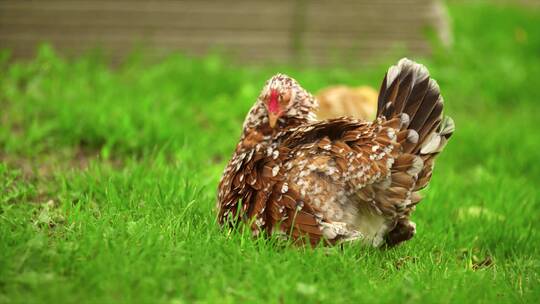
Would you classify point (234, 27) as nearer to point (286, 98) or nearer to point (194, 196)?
point (194, 196)

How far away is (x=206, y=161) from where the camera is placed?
5176 mm

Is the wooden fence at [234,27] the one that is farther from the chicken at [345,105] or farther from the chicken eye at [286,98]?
the chicken eye at [286,98]

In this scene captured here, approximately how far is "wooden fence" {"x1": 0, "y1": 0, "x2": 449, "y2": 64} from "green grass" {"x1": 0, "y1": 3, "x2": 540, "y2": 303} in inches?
11.1

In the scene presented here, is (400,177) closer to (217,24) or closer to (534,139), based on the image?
(534,139)

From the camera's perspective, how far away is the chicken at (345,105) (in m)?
5.43

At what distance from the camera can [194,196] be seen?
150 inches

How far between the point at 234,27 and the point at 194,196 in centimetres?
404

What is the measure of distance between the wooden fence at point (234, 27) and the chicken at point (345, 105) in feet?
6.53

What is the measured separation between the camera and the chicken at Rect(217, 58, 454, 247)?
10.6ft

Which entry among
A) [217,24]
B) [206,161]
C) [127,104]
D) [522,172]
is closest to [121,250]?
[206,161]

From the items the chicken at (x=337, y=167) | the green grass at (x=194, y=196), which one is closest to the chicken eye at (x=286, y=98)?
the chicken at (x=337, y=167)

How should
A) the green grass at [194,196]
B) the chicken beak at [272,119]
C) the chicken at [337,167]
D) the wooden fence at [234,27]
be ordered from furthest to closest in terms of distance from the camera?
1. the wooden fence at [234,27]
2. the chicken beak at [272,119]
3. the chicken at [337,167]
4. the green grass at [194,196]

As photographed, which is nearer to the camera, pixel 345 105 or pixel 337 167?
pixel 337 167

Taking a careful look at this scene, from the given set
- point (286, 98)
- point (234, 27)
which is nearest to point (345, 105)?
point (286, 98)
